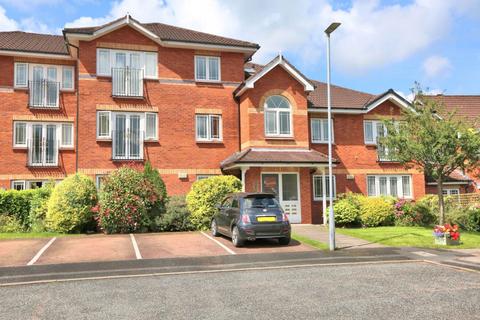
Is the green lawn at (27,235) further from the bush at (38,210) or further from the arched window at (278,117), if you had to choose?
the arched window at (278,117)

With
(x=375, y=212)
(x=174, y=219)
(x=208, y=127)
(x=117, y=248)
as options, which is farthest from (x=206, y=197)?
(x=375, y=212)

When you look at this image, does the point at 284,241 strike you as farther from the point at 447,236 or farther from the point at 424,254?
the point at 447,236

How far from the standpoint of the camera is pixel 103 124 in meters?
19.6

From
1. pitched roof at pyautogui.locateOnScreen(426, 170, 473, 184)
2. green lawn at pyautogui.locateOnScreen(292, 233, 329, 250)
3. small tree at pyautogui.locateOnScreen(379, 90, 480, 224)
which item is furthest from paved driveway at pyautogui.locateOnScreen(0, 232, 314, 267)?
pitched roof at pyautogui.locateOnScreen(426, 170, 473, 184)

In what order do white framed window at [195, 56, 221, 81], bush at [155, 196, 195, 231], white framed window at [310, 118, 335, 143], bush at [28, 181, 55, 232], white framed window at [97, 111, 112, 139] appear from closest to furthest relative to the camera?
bush at [28, 181, 55, 232] < bush at [155, 196, 195, 231] < white framed window at [97, 111, 112, 139] < white framed window at [195, 56, 221, 81] < white framed window at [310, 118, 335, 143]

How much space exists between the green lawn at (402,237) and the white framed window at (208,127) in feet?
24.3

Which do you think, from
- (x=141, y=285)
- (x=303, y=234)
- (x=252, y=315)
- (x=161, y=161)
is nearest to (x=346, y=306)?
(x=252, y=315)

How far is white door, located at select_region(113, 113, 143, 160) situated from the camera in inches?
773

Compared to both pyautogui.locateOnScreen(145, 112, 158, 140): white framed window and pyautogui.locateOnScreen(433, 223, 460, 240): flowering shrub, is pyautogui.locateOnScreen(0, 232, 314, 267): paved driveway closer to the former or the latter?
pyautogui.locateOnScreen(433, 223, 460, 240): flowering shrub

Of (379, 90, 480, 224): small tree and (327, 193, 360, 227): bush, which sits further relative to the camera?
(327, 193, 360, 227): bush

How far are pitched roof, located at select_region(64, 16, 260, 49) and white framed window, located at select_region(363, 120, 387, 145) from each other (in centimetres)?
708

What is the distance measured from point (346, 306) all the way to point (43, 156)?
1714cm

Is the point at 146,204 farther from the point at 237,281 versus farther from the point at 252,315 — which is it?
the point at 252,315

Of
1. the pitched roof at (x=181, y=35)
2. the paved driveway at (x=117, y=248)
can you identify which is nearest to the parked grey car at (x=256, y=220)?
the paved driveway at (x=117, y=248)
